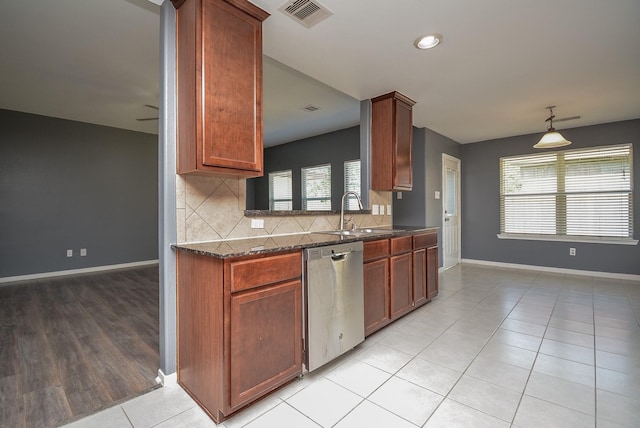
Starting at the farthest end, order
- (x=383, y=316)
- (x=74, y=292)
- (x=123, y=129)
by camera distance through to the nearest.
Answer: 1. (x=123, y=129)
2. (x=74, y=292)
3. (x=383, y=316)

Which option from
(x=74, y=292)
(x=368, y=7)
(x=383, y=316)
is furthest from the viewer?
(x=74, y=292)

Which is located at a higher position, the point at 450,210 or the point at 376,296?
the point at 450,210

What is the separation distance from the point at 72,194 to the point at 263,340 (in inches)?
202

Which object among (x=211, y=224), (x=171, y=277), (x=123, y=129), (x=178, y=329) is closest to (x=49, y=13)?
(x=211, y=224)

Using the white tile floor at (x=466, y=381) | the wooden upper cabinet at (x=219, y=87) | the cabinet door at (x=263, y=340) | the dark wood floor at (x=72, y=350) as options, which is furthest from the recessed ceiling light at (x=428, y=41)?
the dark wood floor at (x=72, y=350)

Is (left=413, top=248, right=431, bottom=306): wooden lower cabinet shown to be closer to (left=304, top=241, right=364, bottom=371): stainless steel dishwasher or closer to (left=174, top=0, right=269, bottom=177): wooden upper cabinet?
(left=304, top=241, right=364, bottom=371): stainless steel dishwasher

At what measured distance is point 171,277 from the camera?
1.86 metres

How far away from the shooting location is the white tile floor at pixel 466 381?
5.09 feet

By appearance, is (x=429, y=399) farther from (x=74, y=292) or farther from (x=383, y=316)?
(x=74, y=292)

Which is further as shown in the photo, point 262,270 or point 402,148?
point 402,148

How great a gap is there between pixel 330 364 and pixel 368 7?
2457 mm

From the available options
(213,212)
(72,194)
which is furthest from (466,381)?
(72,194)

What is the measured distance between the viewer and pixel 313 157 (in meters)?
6.42

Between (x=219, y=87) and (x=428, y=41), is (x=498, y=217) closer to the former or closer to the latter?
(x=428, y=41)
